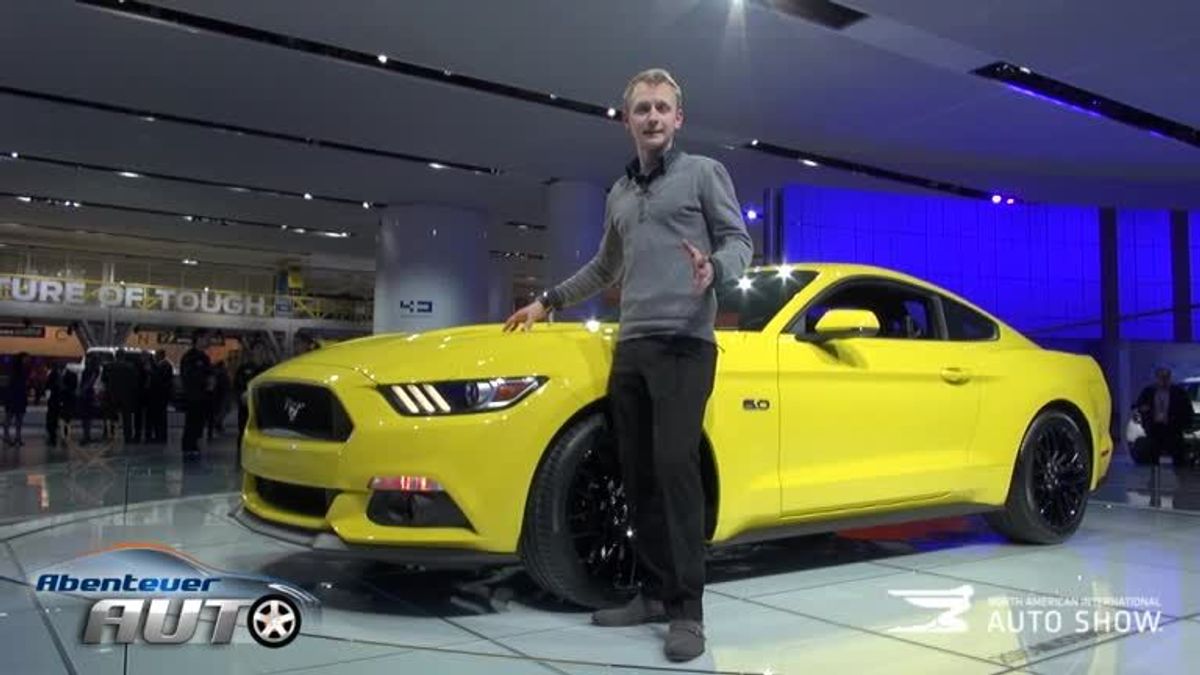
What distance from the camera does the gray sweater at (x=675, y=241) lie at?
2.84 m

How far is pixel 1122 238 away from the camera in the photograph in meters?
14.2

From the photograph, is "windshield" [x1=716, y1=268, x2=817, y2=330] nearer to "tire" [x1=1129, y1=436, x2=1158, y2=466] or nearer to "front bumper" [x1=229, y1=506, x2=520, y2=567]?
"front bumper" [x1=229, y1=506, x2=520, y2=567]

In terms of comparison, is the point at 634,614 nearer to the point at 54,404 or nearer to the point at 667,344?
the point at 667,344

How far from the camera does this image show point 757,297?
397 cm

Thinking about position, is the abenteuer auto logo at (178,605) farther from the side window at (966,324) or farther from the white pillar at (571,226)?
the white pillar at (571,226)

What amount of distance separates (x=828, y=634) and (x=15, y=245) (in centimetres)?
2779

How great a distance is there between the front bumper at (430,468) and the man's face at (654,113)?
866mm

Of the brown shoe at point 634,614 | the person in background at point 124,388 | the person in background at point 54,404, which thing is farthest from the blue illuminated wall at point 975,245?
the person in background at point 54,404

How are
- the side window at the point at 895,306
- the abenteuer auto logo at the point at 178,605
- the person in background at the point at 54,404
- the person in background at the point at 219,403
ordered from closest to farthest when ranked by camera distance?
1. the abenteuer auto logo at the point at 178,605
2. the side window at the point at 895,306
3. the person in background at the point at 219,403
4. the person in background at the point at 54,404

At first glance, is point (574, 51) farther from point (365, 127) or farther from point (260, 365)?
point (260, 365)

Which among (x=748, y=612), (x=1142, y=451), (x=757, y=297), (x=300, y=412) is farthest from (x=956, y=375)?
(x=1142, y=451)

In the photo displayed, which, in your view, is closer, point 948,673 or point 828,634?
point 948,673

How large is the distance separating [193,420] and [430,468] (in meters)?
9.00

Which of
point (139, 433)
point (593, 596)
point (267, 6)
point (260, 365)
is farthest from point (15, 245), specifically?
point (593, 596)
